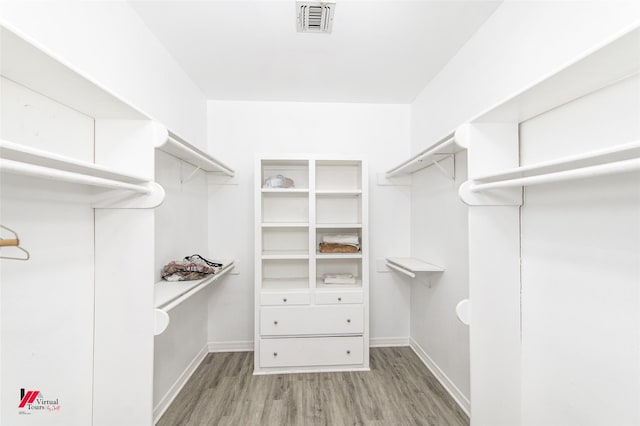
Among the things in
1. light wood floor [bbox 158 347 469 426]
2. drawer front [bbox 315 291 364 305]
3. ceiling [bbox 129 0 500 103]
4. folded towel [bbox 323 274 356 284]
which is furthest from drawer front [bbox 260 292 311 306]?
ceiling [bbox 129 0 500 103]

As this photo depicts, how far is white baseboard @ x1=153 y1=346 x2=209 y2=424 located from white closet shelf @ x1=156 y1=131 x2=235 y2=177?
1631 mm

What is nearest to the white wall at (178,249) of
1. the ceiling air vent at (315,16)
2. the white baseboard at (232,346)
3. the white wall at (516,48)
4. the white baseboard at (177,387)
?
the white baseboard at (177,387)

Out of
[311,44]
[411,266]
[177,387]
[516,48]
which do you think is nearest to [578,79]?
[516,48]

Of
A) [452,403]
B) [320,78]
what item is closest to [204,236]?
[320,78]

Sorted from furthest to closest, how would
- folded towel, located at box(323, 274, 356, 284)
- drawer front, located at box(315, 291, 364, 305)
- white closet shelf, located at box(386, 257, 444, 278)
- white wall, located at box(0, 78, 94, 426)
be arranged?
folded towel, located at box(323, 274, 356, 284)
drawer front, located at box(315, 291, 364, 305)
white closet shelf, located at box(386, 257, 444, 278)
white wall, located at box(0, 78, 94, 426)

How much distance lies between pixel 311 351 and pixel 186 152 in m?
1.82

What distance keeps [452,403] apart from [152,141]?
248 cm

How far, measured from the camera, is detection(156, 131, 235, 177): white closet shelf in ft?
4.76

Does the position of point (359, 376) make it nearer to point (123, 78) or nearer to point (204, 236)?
point (204, 236)

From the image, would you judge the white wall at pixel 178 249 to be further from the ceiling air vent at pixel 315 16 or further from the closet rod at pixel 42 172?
the ceiling air vent at pixel 315 16

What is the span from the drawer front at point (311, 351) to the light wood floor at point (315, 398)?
96 mm

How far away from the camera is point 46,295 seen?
1.07 meters

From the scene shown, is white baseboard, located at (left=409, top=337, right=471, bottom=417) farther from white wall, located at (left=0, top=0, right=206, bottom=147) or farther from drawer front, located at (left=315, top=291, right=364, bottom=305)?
white wall, located at (left=0, top=0, right=206, bottom=147)

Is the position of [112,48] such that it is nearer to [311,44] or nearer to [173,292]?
[311,44]
